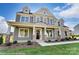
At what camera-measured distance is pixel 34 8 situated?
17.2 feet

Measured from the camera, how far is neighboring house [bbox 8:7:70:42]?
5234 mm

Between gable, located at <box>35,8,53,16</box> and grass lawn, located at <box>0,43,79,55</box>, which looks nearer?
grass lawn, located at <box>0,43,79,55</box>

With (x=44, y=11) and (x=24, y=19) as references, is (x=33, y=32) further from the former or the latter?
(x=44, y=11)

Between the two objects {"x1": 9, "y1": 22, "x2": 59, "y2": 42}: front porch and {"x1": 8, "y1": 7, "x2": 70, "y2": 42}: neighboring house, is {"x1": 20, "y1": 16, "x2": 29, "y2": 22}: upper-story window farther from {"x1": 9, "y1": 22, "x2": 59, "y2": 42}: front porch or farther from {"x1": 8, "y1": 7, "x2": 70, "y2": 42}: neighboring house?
{"x1": 9, "y1": 22, "x2": 59, "y2": 42}: front porch

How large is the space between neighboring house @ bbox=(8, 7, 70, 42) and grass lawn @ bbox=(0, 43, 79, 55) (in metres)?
0.32

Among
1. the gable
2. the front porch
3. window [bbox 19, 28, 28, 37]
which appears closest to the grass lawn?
the front porch

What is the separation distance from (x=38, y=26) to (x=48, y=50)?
76 centimetres

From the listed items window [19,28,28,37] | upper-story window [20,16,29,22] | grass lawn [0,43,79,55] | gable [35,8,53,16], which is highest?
gable [35,8,53,16]

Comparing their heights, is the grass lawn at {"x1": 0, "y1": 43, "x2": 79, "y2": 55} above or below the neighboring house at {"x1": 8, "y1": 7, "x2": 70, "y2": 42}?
below

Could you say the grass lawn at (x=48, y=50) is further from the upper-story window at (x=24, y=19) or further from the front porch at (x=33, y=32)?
the upper-story window at (x=24, y=19)

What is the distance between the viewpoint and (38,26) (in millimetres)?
5305

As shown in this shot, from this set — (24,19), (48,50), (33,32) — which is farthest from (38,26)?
(48,50)
